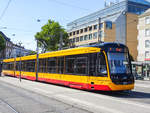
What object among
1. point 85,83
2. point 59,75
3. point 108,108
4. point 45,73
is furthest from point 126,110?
point 45,73

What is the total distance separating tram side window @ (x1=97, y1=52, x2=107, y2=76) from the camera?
1120 centimetres

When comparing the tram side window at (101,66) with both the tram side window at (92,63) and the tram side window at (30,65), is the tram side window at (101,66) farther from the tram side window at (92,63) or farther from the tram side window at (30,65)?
the tram side window at (30,65)

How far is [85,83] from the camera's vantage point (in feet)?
40.5

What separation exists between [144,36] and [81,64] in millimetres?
32717

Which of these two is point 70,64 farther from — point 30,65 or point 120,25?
point 120,25

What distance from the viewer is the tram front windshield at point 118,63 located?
36.3ft

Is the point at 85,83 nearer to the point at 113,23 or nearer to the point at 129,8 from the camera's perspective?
the point at 113,23

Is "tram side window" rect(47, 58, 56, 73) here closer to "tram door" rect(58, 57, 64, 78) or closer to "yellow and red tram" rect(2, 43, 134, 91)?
"yellow and red tram" rect(2, 43, 134, 91)

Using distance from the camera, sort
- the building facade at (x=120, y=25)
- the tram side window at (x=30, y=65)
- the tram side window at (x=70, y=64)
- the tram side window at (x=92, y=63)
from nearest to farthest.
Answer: the tram side window at (x=92, y=63)
the tram side window at (x=70, y=64)
the tram side window at (x=30, y=65)
the building facade at (x=120, y=25)

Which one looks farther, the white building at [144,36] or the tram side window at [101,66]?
the white building at [144,36]

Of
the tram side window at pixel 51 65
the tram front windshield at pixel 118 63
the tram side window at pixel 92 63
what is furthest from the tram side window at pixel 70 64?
the tram front windshield at pixel 118 63

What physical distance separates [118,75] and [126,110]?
3.82 meters

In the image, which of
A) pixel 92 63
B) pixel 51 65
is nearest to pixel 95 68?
pixel 92 63

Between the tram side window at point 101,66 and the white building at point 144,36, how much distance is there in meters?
32.6
